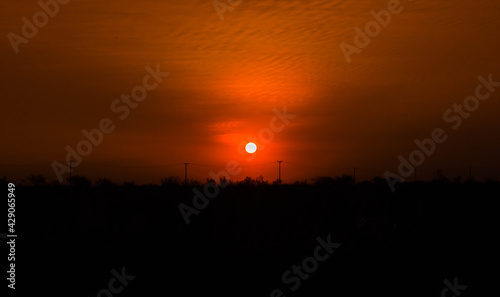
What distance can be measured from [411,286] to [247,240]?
4605 mm

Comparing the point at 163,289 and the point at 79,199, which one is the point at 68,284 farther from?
the point at 79,199

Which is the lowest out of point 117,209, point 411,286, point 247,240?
point 411,286

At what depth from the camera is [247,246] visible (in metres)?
13.7

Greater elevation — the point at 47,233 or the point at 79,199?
the point at 79,199

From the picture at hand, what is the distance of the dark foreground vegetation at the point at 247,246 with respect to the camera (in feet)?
35.7

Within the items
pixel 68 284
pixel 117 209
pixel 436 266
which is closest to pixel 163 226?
pixel 117 209

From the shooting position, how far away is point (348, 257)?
1300cm
